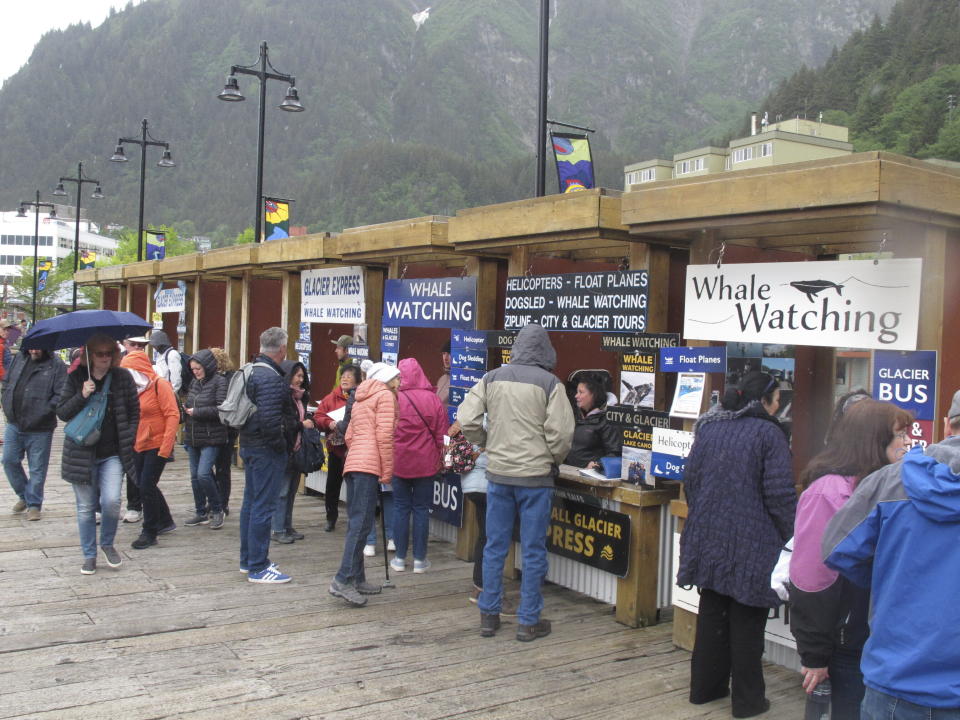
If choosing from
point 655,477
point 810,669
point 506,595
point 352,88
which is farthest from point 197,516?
point 352,88

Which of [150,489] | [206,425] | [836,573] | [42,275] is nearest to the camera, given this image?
[836,573]

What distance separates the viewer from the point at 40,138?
155 meters

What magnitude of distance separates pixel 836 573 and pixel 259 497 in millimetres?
3948

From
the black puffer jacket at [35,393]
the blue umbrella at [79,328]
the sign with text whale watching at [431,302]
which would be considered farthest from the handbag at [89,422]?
the sign with text whale watching at [431,302]

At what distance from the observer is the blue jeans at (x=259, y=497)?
5.76 m

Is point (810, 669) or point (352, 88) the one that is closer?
point (810, 669)

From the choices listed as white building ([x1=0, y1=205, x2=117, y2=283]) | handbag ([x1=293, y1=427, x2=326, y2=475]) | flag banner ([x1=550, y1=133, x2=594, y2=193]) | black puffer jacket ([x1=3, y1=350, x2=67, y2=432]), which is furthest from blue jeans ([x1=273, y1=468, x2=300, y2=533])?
white building ([x1=0, y1=205, x2=117, y2=283])

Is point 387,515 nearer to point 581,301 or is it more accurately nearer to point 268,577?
point 268,577

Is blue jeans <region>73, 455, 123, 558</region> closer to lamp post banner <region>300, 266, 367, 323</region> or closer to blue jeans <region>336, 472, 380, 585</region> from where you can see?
blue jeans <region>336, 472, 380, 585</region>

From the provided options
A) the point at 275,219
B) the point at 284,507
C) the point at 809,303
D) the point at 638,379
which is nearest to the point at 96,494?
the point at 284,507

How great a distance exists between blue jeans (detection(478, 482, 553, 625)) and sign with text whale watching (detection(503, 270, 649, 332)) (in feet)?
4.23

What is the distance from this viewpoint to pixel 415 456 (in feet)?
20.1

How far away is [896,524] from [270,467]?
4313 mm

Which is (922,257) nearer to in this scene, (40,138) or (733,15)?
(40,138)
